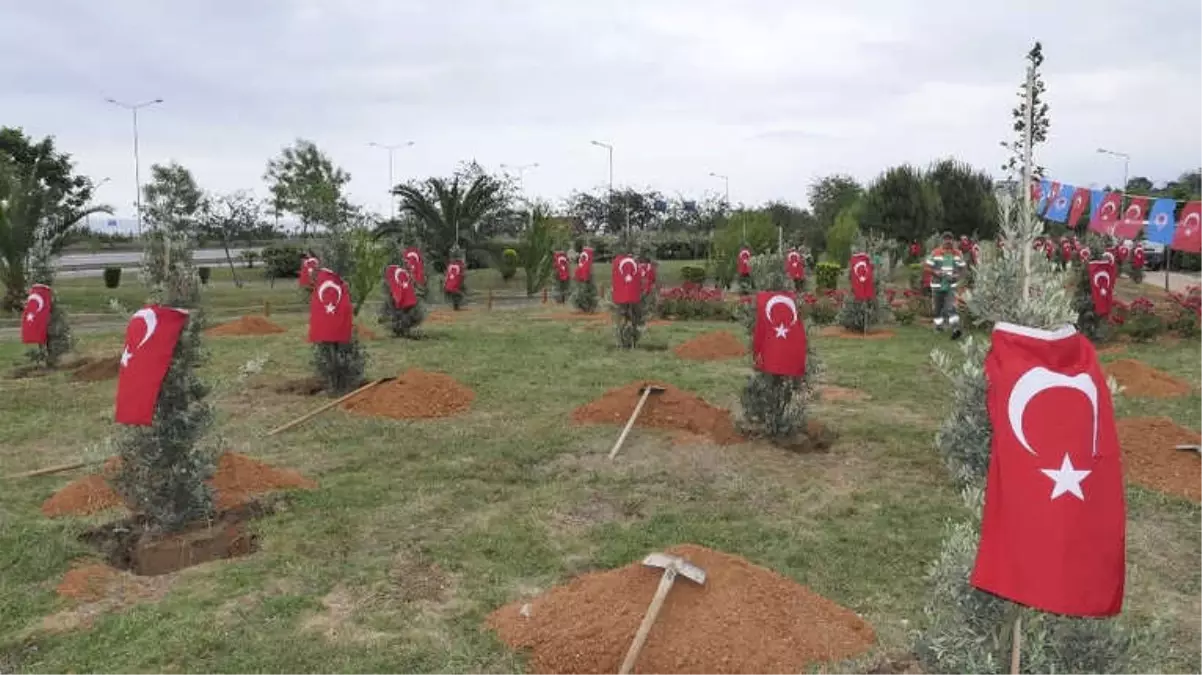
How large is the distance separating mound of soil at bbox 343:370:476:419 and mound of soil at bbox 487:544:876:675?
583 centimetres

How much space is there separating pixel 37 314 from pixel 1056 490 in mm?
15334

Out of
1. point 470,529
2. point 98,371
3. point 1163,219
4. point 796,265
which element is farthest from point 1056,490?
point 1163,219

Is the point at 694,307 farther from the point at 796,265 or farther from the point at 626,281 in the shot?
the point at 626,281

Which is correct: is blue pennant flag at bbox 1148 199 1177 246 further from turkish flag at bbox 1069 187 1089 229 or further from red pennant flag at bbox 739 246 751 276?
red pennant flag at bbox 739 246 751 276

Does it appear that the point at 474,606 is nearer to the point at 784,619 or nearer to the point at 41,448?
the point at 784,619

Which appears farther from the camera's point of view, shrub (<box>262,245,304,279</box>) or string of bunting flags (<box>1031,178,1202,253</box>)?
shrub (<box>262,245,304,279</box>)

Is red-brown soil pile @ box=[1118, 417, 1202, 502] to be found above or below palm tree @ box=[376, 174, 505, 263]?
below

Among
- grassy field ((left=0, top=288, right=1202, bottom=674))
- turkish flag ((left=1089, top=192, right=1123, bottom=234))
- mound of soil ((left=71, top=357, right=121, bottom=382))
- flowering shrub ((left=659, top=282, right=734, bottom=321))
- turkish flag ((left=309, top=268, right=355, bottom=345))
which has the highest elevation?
turkish flag ((left=1089, top=192, right=1123, bottom=234))

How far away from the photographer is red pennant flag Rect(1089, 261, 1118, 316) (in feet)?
52.1

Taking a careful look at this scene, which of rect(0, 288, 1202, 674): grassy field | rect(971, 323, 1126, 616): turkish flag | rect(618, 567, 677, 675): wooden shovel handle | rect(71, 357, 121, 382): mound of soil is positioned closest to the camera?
rect(971, 323, 1126, 616): turkish flag

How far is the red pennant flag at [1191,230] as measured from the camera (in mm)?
21672

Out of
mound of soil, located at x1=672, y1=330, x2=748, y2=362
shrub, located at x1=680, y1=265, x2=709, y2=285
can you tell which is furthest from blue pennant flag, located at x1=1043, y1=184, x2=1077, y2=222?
mound of soil, located at x1=672, y1=330, x2=748, y2=362

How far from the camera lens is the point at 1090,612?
306 cm

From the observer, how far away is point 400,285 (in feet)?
58.0
